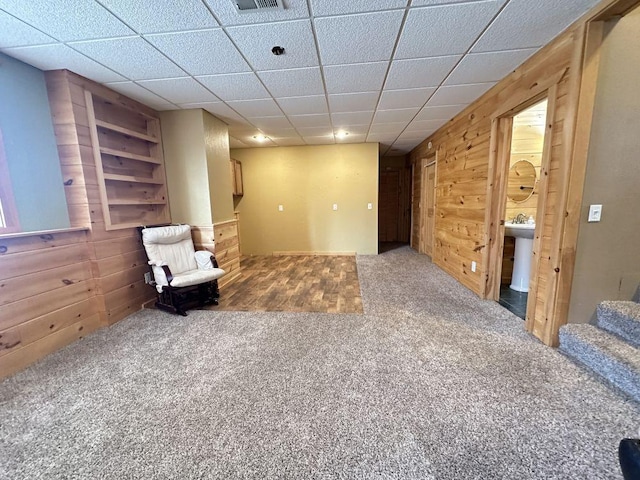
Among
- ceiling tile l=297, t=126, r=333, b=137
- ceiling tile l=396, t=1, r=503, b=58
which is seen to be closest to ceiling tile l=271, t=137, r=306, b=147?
ceiling tile l=297, t=126, r=333, b=137

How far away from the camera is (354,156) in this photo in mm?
5293

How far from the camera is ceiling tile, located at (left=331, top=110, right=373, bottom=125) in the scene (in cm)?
346

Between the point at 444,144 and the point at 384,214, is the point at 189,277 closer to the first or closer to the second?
the point at 444,144

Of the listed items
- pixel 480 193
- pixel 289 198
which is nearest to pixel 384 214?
pixel 289 198

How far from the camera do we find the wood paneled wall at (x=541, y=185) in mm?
1791

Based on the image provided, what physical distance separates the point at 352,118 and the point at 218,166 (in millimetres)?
2035

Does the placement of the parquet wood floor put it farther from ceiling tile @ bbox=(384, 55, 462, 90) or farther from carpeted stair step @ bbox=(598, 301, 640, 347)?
ceiling tile @ bbox=(384, 55, 462, 90)

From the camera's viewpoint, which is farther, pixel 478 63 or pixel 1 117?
pixel 478 63

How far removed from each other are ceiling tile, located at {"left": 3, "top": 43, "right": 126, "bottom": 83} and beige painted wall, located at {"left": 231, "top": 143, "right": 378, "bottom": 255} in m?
3.27

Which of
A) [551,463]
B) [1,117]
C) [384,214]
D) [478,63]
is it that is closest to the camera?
[551,463]

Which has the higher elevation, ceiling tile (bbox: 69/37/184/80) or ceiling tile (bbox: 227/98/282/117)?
ceiling tile (bbox: 69/37/184/80)

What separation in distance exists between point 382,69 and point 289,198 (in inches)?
140

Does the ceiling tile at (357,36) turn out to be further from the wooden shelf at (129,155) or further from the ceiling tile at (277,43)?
the wooden shelf at (129,155)

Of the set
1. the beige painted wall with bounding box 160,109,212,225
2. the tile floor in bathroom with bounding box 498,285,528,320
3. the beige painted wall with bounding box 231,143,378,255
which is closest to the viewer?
the tile floor in bathroom with bounding box 498,285,528,320
